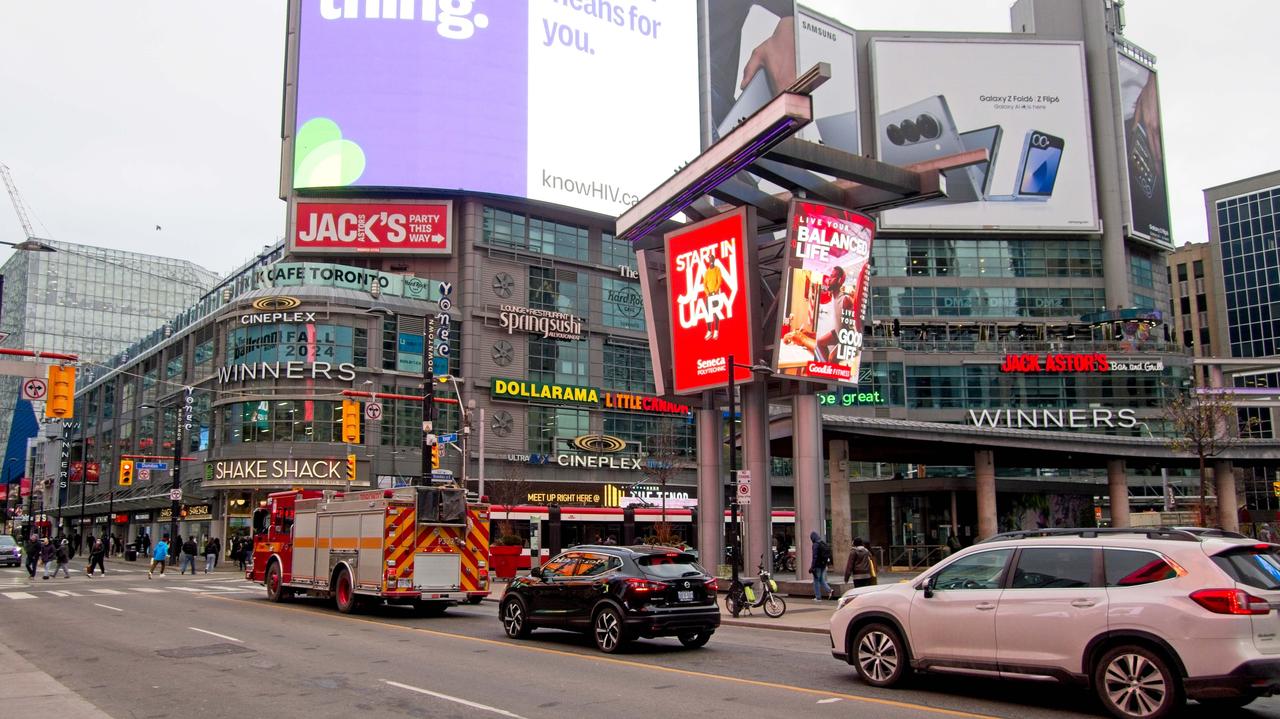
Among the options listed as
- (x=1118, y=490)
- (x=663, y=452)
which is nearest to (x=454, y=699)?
(x=1118, y=490)

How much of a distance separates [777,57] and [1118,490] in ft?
177

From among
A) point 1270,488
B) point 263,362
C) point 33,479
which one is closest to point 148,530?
point 263,362

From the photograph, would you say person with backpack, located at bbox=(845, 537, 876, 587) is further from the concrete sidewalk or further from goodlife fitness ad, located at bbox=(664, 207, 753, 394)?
the concrete sidewalk

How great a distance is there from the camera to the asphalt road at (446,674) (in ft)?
36.2

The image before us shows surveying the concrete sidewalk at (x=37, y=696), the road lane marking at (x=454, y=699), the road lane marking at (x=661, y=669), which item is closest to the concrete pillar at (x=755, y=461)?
the road lane marking at (x=661, y=669)

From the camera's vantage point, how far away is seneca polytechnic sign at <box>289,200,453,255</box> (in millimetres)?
71188

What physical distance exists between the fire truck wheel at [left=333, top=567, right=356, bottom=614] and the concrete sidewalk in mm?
8771

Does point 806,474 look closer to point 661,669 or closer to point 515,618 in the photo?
point 515,618

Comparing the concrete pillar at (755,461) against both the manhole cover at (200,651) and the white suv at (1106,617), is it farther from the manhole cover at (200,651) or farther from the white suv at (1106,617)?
the white suv at (1106,617)

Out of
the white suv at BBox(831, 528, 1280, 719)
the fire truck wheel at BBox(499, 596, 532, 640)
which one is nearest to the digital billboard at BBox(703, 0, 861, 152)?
the fire truck wheel at BBox(499, 596, 532, 640)

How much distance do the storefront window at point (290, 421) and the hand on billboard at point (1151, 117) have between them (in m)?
76.0

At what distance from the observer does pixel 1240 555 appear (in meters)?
9.67

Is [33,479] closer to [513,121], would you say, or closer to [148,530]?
[148,530]

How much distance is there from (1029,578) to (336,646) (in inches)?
453
